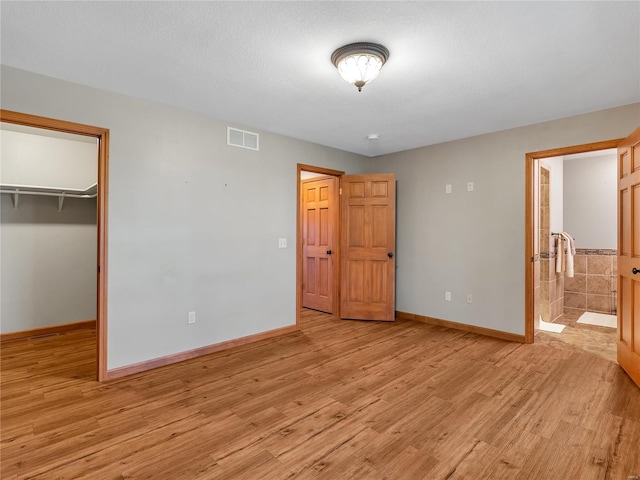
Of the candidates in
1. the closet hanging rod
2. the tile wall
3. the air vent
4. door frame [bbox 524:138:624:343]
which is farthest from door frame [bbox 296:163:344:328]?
the tile wall

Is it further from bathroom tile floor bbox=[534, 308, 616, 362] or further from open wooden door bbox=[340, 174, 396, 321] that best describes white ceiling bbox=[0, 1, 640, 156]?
bathroom tile floor bbox=[534, 308, 616, 362]

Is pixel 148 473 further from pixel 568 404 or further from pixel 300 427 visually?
pixel 568 404

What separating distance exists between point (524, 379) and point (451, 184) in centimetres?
255

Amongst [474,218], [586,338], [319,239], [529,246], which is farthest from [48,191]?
[586,338]

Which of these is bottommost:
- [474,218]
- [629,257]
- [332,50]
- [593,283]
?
[593,283]

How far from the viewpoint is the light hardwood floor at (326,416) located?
5.92 ft

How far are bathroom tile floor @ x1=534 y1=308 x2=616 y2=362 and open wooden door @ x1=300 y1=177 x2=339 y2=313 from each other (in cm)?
288

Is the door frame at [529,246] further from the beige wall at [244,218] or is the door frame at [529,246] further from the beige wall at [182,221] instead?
the beige wall at [182,221]

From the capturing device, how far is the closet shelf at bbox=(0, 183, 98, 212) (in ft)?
12.3

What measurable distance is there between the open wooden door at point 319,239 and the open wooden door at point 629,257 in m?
3.25

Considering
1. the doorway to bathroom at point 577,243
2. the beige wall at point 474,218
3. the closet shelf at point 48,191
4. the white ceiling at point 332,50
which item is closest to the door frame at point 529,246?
the beige wall at point 474,218

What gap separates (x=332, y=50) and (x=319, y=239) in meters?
3.41

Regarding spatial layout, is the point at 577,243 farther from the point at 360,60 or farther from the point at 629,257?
the point at 360,60

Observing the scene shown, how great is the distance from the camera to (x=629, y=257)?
2873 millimetres
